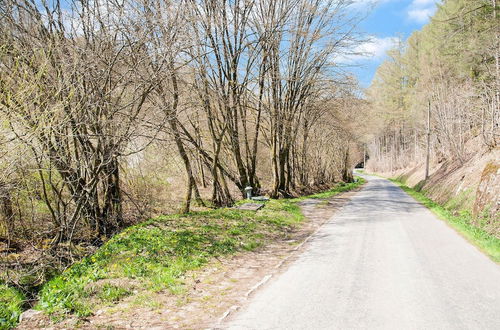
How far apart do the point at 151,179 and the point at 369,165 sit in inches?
3039

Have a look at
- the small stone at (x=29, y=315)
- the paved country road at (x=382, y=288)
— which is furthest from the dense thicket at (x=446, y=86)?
the small stone at (x=29, y=315)

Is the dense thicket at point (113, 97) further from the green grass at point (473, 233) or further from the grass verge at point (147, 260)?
the green grass at point (473, 233)

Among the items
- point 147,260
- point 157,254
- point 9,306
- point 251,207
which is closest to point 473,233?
point 251,207

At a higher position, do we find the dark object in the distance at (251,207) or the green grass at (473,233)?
the dark object in the distance at (251,207)

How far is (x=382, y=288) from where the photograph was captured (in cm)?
507

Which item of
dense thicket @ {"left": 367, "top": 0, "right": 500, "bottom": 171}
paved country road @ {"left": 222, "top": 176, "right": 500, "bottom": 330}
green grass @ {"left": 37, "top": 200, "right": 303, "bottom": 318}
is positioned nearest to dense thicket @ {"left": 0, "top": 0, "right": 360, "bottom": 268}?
green grass @ {"left": 37, "top": 200, "right": 303, "bottom": 318}

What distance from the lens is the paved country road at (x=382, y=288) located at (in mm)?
4051

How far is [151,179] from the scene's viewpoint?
1233cm

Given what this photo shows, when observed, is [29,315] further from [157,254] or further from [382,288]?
[382,288]

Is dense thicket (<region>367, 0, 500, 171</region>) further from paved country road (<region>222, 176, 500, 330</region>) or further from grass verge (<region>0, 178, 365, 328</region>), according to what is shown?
grass verge (<region>0, 178, 365, 328</region>)

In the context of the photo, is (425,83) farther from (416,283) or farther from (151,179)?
(416,283)

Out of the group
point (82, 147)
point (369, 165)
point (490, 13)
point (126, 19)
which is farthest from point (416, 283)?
point (369, 165)

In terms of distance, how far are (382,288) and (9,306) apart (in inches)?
215

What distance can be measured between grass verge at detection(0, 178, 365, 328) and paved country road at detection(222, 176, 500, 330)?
164cm
